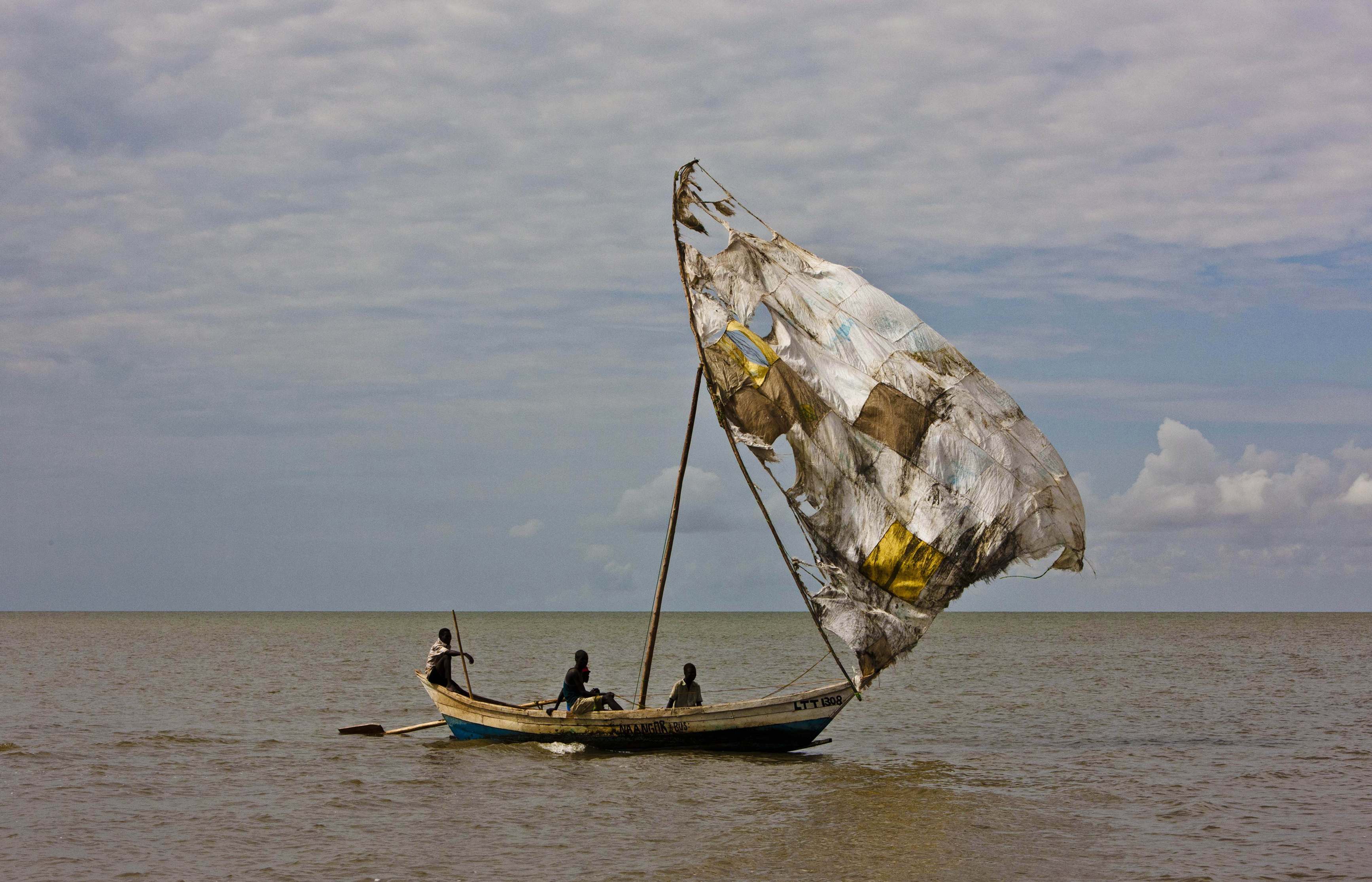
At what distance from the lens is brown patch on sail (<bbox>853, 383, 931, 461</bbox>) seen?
1709 cm

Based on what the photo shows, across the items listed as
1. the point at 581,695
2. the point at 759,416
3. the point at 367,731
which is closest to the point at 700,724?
the point at 581,695

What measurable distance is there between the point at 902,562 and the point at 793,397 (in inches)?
117

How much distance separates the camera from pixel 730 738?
18.0m

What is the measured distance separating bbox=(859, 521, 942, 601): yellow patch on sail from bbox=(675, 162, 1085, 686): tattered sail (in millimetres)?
18

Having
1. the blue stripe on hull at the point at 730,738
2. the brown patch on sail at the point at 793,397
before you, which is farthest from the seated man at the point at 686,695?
the brown patch on sail at the point at 793,397

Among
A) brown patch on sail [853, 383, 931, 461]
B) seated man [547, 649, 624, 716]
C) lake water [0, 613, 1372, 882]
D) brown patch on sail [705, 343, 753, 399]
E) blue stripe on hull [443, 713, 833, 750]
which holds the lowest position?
lake water [0, 613, 1372, 882]

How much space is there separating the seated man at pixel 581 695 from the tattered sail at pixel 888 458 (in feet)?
13.8

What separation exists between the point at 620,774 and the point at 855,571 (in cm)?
488

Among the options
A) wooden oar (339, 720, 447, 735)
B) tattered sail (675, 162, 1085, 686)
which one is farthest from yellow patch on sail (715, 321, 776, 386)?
wooden oar (339, 720, 447, 735)

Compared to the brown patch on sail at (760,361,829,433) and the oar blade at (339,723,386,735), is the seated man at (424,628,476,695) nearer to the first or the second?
the oar blade at (339,723,386,735)

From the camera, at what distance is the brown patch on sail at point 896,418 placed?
56.1 feet

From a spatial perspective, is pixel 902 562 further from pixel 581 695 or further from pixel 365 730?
pixel 365 730

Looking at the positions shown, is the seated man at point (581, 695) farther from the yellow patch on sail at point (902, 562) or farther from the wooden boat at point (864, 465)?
the yellow patch on sail at point (902, 562)

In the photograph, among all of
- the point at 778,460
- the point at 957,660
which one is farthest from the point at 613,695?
the point at 957,660
